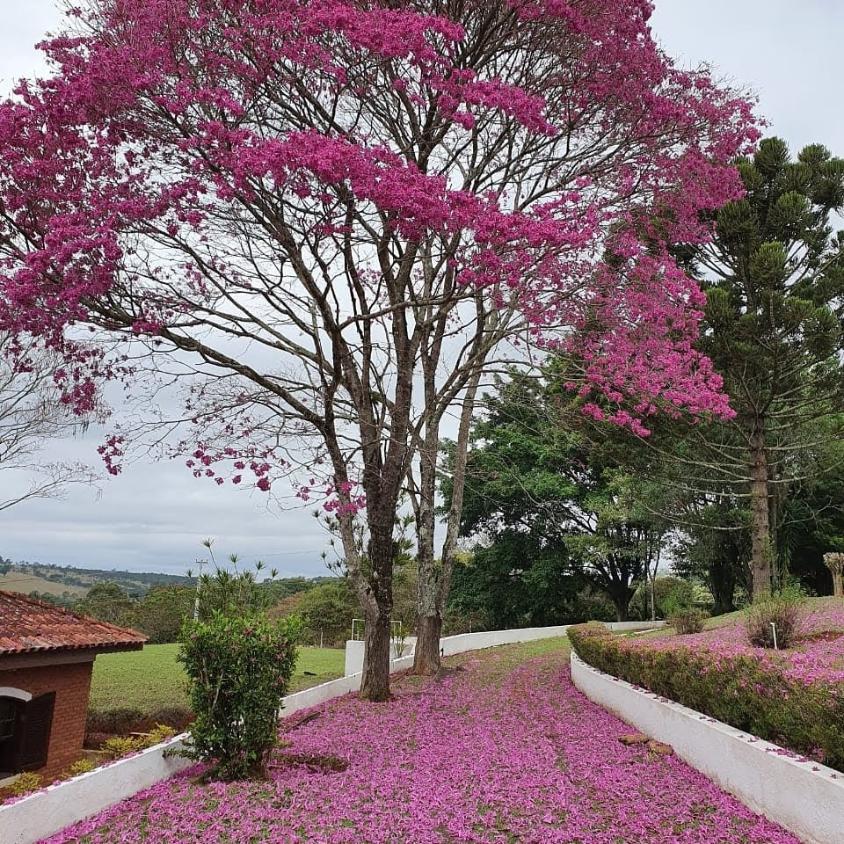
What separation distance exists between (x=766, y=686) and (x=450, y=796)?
2824 mm

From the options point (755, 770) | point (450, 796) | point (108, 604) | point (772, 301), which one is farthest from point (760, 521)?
point (108, 604)

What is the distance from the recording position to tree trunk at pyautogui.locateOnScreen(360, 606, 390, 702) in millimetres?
10836

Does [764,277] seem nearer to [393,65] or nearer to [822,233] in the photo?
[822,233]

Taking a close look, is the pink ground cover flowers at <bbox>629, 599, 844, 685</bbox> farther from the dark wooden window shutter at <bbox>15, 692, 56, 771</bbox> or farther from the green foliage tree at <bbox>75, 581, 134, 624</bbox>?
the green foliage tree at <bbox>75, 581, 134, 624</bbox>

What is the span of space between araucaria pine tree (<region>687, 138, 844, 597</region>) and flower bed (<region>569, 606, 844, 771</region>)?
651 cm

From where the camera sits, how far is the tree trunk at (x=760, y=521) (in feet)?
49.2

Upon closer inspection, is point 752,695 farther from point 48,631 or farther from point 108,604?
point 108,604

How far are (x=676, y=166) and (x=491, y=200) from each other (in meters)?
4.46

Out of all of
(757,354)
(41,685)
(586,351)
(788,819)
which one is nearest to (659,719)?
(788,819)

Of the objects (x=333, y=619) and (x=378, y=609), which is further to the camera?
(x=333, y=619)

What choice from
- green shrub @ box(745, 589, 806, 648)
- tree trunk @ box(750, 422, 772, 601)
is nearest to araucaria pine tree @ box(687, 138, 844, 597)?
tree trunk @ box(750, 422, 772, 601)

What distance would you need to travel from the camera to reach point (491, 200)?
8.09m

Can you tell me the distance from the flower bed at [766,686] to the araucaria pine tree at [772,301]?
651 cm

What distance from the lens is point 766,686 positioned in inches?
238
